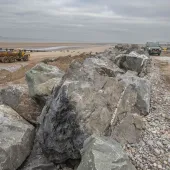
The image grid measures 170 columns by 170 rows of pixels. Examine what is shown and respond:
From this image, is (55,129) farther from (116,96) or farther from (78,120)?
(116,96)

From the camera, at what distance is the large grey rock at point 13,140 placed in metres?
7.61

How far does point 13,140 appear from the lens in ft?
26.1

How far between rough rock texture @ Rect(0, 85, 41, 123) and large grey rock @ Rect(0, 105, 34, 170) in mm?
561

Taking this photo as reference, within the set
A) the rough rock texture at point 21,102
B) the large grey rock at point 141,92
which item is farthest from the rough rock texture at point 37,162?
the large grey rock at point 141,92

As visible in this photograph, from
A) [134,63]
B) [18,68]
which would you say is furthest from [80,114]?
[18,68]

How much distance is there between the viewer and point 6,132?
8.17 m

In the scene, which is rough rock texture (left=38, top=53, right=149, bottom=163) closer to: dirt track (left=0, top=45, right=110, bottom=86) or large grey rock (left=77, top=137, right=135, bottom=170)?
large grey rock (left=77, top=137, right=135, bottom=170)

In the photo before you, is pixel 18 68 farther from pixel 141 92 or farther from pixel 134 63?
pixel 141 92

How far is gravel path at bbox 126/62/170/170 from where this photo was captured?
7031 millimetres

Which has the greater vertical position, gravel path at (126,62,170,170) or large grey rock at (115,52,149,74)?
large grey rock at (115,52,149,74)

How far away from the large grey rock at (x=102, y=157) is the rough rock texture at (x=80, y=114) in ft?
2.96

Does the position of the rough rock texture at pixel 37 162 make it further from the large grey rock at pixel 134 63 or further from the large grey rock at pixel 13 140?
the large grey rock at pixel 134 63

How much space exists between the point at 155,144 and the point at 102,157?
2298mm

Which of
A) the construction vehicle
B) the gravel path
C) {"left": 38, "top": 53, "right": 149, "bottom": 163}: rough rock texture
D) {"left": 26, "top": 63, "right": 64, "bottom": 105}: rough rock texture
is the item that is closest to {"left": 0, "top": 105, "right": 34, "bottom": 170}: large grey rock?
{"left": 38, "top": 53, "right": 149, "bottom": 163}: rough rock texture
